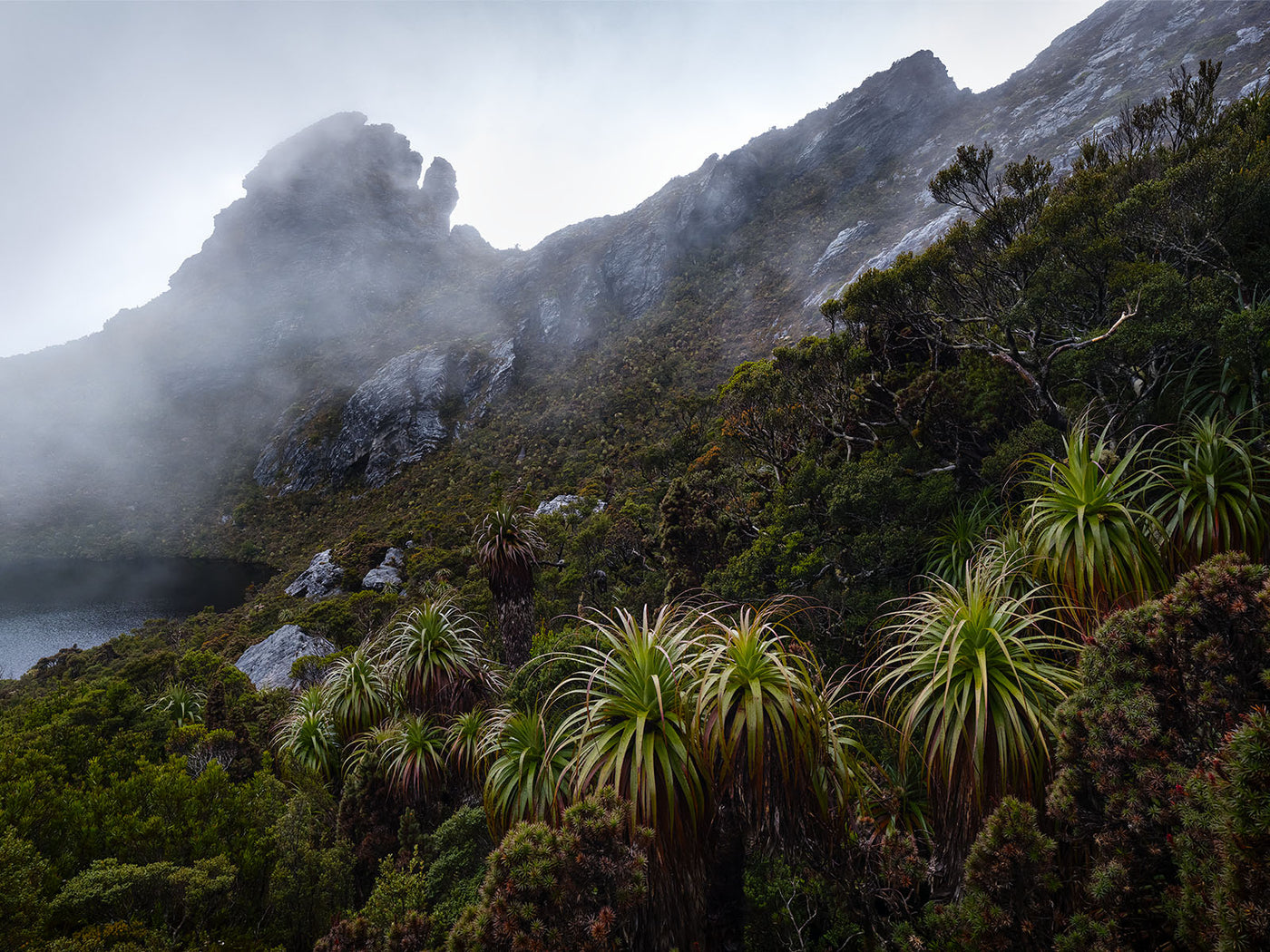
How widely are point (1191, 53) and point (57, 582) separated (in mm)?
93872

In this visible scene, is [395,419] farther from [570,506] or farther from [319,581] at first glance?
[570,506]

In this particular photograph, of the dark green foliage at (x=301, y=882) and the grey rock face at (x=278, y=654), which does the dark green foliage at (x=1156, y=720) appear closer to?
the dark green foliage at (x=301, y=882)

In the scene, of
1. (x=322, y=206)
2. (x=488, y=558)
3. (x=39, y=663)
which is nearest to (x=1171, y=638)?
(x=488, y=558)

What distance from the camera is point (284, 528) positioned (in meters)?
48.6

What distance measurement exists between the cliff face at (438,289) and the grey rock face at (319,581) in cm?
1901

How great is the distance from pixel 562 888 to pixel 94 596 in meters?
60.7

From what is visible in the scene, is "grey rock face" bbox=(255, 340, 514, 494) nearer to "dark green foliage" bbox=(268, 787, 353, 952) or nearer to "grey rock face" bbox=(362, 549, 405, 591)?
"grey rock face" bbox=(362, 549, 405, 591)

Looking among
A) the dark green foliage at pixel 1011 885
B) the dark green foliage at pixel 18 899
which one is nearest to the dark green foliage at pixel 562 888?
the dark green foliage at pixel 1011 885

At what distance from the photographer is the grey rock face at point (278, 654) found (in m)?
16.5

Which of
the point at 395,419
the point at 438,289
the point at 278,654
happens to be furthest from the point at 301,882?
the point at 438,289

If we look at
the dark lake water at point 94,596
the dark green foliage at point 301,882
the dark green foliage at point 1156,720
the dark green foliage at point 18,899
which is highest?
the dark lake water at point 94,596

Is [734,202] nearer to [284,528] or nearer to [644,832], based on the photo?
[284,528]

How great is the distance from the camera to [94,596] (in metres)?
42.3

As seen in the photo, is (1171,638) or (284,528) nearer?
(1171,638)
